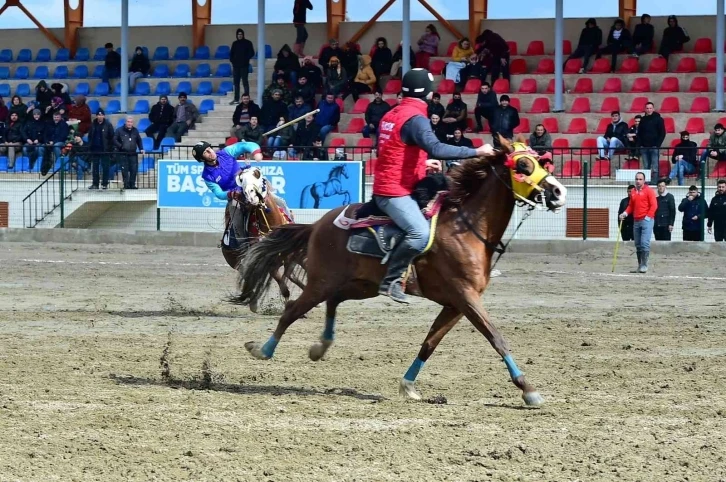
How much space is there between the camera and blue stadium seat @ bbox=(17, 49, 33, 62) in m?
35.7

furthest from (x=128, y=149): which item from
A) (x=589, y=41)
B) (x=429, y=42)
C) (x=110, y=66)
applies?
(x=589, y=41)

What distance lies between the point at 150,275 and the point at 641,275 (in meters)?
7.65

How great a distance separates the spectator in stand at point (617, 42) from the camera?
90.6 feet

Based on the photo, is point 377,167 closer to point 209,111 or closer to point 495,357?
point 495,357

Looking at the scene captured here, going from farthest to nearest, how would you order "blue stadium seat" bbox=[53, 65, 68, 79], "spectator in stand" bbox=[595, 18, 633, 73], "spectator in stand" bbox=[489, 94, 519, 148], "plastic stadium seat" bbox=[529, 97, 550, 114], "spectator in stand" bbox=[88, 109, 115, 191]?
1. "blue stadium seat" bbox=[53, 65, 68, 79]
2. "spectator in stand" bbox=[595, 18, 633, 73]
3. "plastic stadium seat" bbox=[529, 97, 550, 114]
4. "spectator in stand" bbox=[88, 109, 115, 191]
5. "spectator in stand" bbox=[489, 94, 519, 148]

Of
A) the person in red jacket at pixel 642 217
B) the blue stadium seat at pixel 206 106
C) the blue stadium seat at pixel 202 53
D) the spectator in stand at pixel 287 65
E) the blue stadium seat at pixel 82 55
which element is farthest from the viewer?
the blue stadium seat at pixel 82 55

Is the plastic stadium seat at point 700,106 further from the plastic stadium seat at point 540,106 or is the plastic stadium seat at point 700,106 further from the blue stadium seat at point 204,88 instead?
the blue stadium seat at point 204,88

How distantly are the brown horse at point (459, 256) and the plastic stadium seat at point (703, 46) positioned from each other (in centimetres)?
2068

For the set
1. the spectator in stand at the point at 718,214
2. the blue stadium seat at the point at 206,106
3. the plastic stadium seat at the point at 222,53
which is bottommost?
the spectator in stand at the point at 718,214

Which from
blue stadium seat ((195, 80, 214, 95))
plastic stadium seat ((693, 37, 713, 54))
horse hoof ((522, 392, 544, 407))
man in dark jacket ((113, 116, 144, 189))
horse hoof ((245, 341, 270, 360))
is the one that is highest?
plastic stadium seat ((693, 37, 713, 54))

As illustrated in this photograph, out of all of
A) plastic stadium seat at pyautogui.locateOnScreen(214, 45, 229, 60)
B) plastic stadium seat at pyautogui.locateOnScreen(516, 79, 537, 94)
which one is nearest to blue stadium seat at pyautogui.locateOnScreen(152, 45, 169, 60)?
plastic stadium seat at pyautogui.locateOnScreen(214, 45, 229, 60)

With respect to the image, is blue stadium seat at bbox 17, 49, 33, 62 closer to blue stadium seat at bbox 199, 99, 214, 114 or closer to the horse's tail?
blue stadium seat at bbox 199, 99, 214, 114

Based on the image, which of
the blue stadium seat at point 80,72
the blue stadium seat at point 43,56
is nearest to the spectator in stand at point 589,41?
the blue stadium seat at point 80,72

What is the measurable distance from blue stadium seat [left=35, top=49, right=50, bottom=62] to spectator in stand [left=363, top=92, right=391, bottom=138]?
14.1m
